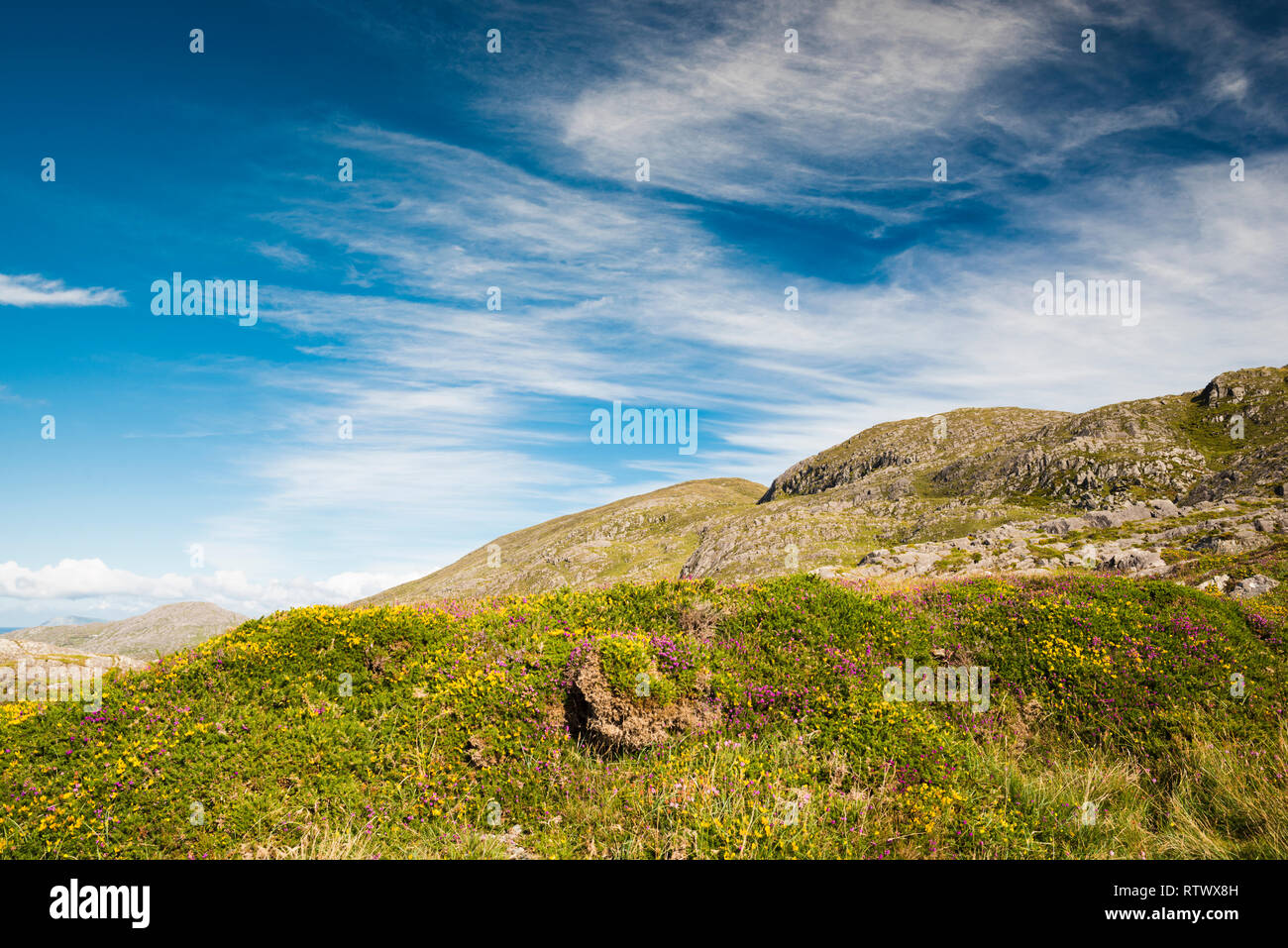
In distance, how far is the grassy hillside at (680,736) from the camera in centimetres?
745

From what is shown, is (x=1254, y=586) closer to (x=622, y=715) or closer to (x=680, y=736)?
(x=680, y=736)

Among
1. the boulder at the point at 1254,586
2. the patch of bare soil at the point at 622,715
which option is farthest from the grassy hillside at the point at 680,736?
the boulder at the point at 1254,586

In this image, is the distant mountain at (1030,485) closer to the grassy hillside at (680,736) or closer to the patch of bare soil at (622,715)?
the grassy hillside at (680,736)

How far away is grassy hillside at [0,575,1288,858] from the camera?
7.45 m

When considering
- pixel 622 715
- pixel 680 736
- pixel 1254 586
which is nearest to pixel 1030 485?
pixel 1254 586

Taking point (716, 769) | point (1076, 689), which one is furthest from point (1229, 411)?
point (716, 769)

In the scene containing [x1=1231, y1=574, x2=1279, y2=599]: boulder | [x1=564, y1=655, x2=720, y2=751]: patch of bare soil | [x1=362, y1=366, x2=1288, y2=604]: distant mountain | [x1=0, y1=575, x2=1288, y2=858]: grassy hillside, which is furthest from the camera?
[x1=362, y1=366, x2=1288, y2=604]: distant mountain

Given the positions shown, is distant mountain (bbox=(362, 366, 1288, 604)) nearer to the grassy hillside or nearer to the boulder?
the boulder

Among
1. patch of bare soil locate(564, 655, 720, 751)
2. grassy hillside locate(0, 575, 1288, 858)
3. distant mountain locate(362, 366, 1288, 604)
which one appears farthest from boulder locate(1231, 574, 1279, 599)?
distant mountain locate(362, 366, 1288, 604)

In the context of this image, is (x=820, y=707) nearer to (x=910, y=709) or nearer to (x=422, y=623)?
(x=910, y=709)

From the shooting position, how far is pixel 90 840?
7.27m

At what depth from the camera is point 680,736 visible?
9.41 meters

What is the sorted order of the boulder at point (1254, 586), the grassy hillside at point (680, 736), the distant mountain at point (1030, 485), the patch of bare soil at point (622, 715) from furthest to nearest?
the distant mountain at point (1030, 485), the boulder at point (1254, 586), the patch of bare soil at point (622, 715), the grassy hillside at point (680, 736)
